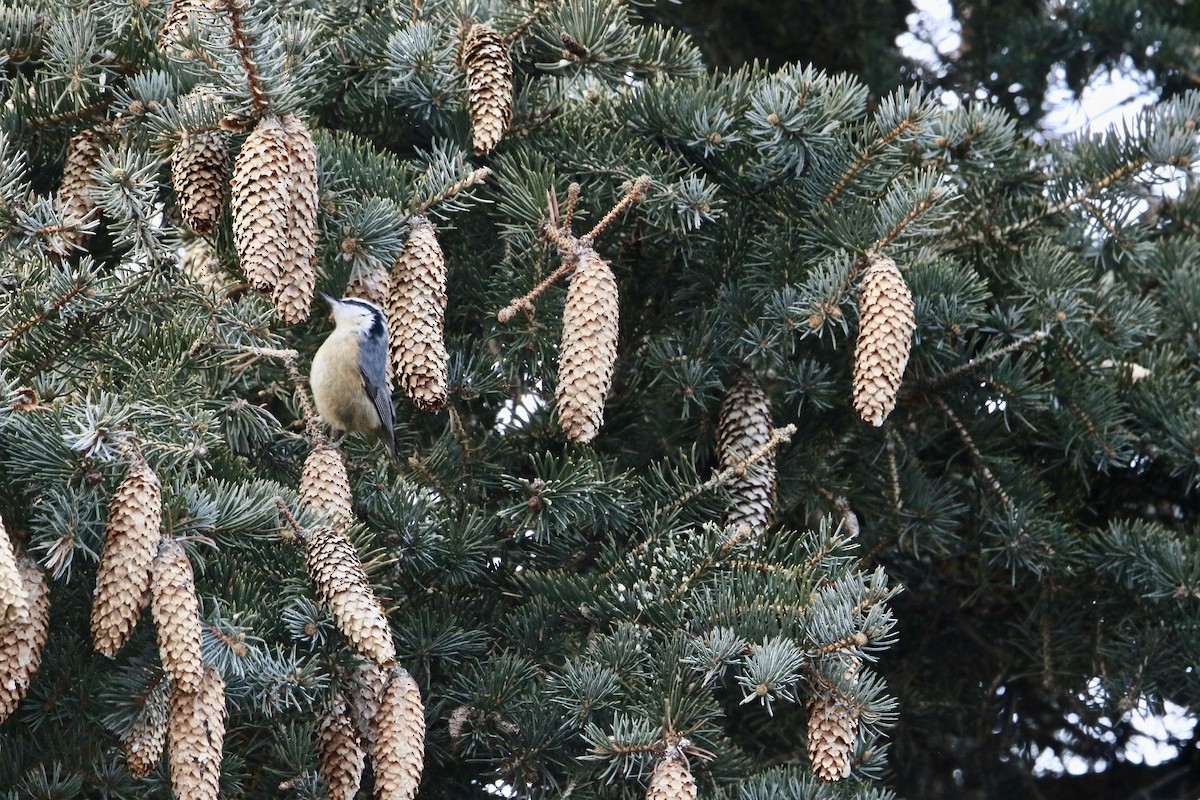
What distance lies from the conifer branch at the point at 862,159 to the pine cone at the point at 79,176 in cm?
130

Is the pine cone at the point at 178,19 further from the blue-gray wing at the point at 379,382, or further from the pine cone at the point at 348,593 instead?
the pine cone at the point at 348,593

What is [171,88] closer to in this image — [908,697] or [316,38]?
[316,38]

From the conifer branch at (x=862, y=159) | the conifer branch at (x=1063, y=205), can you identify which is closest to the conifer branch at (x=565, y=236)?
the conifer branch at (x=862, y=159)

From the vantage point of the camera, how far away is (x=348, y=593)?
1.78 metres

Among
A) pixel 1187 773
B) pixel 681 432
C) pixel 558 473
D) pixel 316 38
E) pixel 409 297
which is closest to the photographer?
pixel 409 297

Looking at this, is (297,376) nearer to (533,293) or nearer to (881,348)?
(533,293)

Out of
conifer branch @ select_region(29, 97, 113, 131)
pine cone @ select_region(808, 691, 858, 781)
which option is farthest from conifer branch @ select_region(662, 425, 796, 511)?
conifer branch @ select_region(29, 97, 113, 131)

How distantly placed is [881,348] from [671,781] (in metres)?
0.75

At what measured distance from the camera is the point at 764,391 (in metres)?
2.60

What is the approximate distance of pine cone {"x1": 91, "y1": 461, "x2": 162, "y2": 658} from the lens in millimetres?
1653

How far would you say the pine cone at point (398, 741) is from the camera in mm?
1828

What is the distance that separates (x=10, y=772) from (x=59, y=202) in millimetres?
888

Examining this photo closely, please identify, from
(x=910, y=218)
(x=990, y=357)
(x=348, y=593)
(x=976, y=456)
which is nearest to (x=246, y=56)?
(x=348, y=593)

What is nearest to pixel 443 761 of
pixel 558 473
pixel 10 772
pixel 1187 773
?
pixel 558 473
